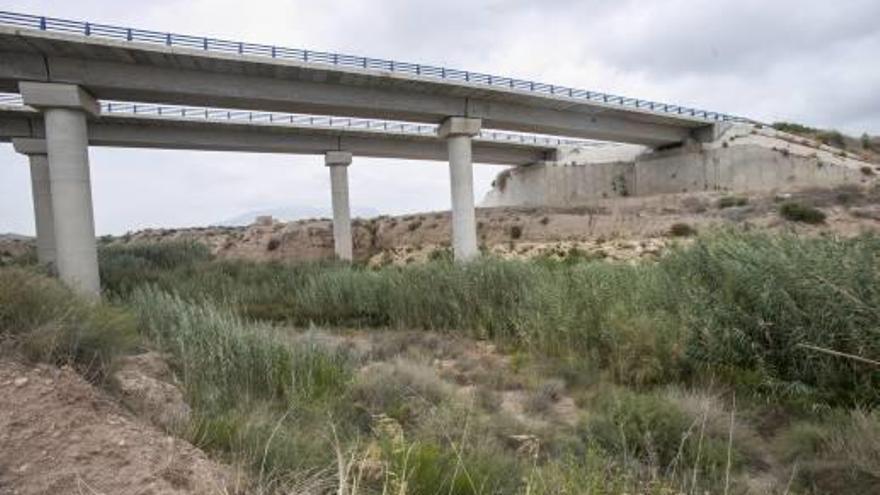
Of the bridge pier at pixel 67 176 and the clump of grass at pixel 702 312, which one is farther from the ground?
the bridge pier at pixel 67 176

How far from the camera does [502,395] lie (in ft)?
24.5

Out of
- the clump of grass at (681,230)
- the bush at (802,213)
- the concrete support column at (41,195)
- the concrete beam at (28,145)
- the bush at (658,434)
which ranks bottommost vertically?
the bush at (658,434)

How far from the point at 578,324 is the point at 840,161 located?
41844mm

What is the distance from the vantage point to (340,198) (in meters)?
37.5

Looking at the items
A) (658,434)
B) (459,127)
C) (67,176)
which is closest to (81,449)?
(658,434)

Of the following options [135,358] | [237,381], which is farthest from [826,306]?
[135,358]

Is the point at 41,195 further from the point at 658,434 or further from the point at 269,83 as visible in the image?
the point at 658,434

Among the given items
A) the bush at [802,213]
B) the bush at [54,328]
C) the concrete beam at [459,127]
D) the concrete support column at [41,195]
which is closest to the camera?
the bush at [54,328]

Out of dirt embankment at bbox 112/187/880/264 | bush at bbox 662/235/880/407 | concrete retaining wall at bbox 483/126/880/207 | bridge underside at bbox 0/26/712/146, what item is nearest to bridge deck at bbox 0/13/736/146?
bridge underside at bbox 0/26/712/146

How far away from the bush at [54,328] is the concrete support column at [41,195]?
28078 mm

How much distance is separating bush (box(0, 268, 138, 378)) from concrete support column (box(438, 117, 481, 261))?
22.1 m

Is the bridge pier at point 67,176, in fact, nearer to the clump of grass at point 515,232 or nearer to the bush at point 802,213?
the clump of grass at point 515,232

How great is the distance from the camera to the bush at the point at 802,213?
95.0ft

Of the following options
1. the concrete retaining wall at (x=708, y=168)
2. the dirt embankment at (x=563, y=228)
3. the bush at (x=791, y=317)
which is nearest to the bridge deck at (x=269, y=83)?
the dirt embankment at (x=563, y=228)
